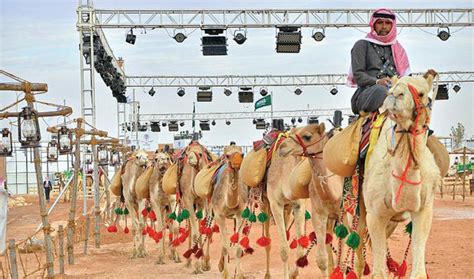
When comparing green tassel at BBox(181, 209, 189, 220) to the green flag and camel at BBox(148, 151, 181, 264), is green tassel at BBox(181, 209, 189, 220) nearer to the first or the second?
camel at BBox(148, 151, 181, 264)

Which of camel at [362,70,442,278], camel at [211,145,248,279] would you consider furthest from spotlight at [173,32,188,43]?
camel at [362,70,442,278]

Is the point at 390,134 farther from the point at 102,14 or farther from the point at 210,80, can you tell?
the point at 210,80

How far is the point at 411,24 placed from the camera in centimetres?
2581

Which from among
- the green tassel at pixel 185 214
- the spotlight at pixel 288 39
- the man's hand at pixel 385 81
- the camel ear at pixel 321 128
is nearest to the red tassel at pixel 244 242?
the camel ear at pixel 321 128

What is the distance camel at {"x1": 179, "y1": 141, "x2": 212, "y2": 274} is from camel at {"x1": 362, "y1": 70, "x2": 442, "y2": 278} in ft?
27.9

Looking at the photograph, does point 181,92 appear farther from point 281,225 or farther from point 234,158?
point 281,225

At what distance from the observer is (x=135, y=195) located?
1964cm

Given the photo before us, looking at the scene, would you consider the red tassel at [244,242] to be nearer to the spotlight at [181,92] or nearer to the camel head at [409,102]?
the camel head at [409,102]

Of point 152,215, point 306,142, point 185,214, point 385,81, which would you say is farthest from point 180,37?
point 385,81

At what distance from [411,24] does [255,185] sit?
1556 centimetres

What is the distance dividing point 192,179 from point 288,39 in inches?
412

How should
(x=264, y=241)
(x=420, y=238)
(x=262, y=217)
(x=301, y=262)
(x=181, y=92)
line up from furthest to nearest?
1. (x=181, y=92)
2. (x=264, y=241)
3. (x=262, y=217)
4. (x=301, y=262)
5. (x=420, y=238)

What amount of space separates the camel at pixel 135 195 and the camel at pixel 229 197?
19.3ft

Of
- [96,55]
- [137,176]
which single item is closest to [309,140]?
[137,176]
